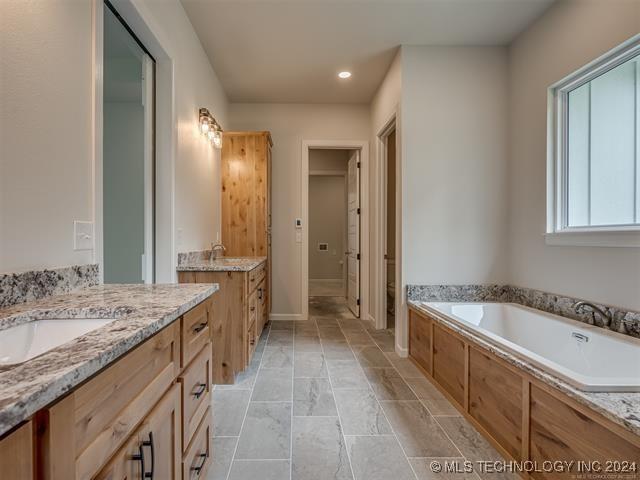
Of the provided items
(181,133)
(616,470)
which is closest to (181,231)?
(181,133)

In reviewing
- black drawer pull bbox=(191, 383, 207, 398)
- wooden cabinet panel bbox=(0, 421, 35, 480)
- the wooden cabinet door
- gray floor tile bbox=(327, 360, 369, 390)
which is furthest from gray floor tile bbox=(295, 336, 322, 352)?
wooden cabinet panel bbox=(0, 421, 35, 480)

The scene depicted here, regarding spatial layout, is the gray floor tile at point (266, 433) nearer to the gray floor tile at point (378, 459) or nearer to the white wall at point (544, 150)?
the gray floor tile at point (378, 459)

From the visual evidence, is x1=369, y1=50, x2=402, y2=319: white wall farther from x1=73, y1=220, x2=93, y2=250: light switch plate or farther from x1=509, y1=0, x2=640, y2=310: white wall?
x1=73, y1=220, x2=93, y2=250: light switch plate

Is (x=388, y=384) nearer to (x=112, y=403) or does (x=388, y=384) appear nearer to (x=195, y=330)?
(x=195, y=330)

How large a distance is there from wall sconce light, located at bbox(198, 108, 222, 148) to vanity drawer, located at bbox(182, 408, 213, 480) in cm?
234

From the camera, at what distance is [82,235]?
4.30 ft

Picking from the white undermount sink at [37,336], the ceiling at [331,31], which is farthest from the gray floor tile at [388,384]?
the ceiling at [331,31]

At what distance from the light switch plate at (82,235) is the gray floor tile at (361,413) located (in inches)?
62.2

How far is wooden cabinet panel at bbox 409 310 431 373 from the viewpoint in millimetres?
2422

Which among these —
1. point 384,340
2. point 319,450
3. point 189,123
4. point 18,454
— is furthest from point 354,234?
point 18,454

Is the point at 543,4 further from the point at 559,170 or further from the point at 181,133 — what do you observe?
the point at 181,133

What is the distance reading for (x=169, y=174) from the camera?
2170mm

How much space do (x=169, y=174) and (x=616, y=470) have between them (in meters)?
2.59

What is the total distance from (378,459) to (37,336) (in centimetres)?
148
